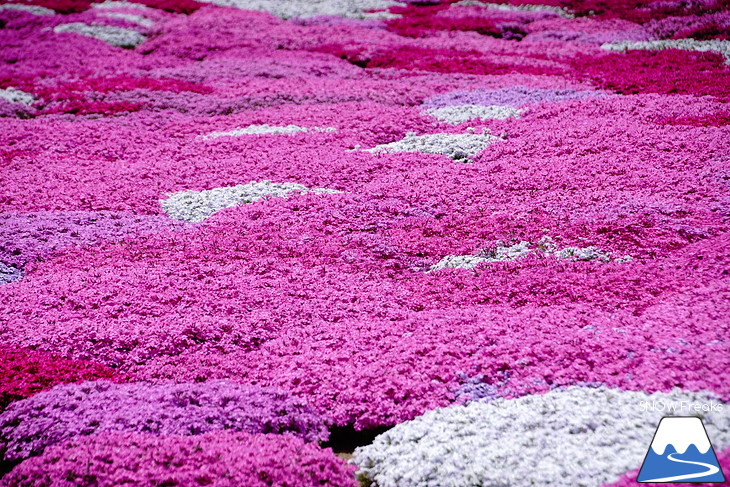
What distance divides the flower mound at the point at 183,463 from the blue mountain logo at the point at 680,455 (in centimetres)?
340

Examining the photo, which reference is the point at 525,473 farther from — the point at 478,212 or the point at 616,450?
the point at 478,212

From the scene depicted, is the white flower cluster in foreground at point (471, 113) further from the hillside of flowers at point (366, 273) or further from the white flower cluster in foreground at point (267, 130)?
the white flower cluster in foreground at point (267, 130)

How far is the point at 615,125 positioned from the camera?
54.7ft

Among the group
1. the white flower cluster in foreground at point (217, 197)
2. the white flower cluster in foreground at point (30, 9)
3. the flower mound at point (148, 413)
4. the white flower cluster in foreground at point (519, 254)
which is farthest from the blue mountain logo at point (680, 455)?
the white flower cluster in foreground at point (30, 9)

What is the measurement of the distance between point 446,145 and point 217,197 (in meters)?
6.13

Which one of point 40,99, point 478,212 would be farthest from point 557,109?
point 40,99

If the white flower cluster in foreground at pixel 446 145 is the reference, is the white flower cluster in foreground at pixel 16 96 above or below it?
above

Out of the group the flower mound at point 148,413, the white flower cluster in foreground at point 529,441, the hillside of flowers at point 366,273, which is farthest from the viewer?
the flower mound at point 148,413

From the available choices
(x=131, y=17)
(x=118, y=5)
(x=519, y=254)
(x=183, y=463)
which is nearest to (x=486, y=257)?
(x=519, y=254)

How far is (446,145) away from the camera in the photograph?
17250 millimetres

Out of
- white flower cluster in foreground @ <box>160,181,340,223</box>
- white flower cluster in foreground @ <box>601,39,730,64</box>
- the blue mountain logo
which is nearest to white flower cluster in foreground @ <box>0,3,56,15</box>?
white flower cluster in foreground @ <box>160,181,340,223</box>

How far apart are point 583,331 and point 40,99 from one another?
20054 millimetres

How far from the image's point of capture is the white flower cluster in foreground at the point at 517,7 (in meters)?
31.9

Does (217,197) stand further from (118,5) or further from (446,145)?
(118,5)
